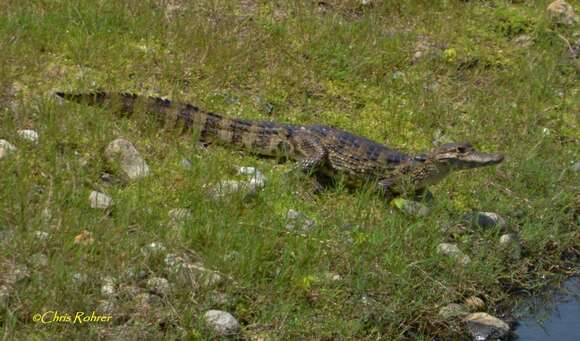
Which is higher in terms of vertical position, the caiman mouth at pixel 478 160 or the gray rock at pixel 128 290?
the caiman mouth at pixel 478 160

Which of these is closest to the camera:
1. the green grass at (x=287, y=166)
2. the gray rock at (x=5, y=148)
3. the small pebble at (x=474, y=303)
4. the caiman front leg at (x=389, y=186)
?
the green grass at (x=287, y=166)

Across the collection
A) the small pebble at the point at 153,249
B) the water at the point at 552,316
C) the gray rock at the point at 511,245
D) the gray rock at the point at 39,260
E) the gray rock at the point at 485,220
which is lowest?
the water at the point at 552,316

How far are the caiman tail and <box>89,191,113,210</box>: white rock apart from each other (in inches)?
52.5

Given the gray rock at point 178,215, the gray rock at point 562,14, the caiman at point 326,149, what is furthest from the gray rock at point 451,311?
the gray rock at point 562,14

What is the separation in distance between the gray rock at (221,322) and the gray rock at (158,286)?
252mm

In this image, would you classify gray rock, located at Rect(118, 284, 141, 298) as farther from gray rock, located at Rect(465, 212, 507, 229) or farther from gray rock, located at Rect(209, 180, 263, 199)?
gray rock, located at Rect(465, 212, 507, 229)

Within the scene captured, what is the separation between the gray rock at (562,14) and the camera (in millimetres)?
10109

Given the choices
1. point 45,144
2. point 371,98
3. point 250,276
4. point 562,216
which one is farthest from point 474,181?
point 45,144

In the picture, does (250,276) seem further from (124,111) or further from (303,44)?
(303,44)

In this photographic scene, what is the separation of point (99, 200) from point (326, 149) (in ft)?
7.16

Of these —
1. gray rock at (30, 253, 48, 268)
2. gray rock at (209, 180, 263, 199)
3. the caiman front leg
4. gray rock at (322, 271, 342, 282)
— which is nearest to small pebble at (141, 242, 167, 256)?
gray rock at (30, 253, 48, 268)

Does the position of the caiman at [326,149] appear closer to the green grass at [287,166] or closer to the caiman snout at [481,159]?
the caiman snout at [481,159]

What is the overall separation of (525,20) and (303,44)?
252 centimetres

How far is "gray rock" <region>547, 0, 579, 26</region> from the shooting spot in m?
10.1
